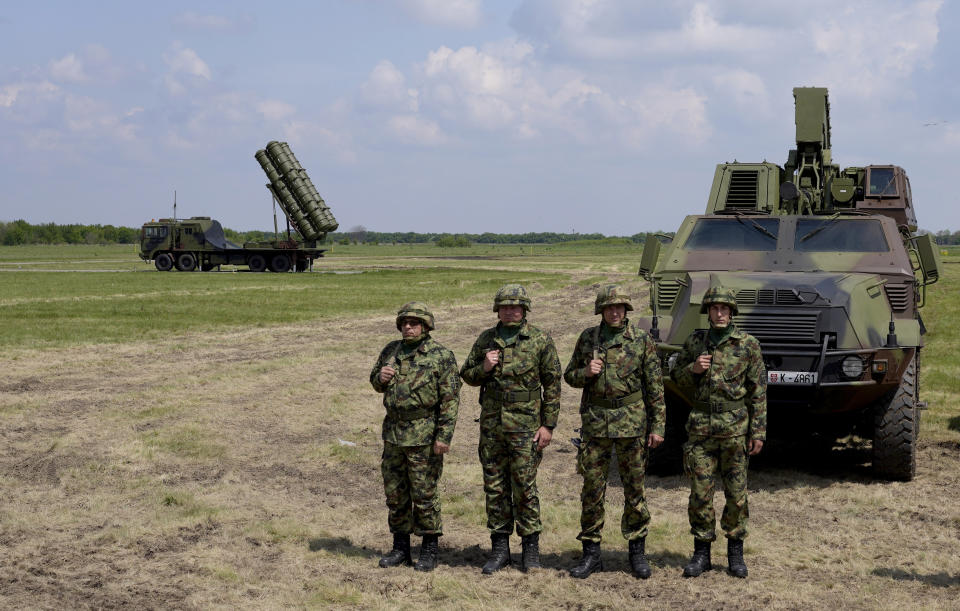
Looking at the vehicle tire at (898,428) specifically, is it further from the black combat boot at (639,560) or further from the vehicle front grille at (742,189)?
the vehicle front grille at (742,189)

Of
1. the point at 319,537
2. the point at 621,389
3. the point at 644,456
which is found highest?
the point at 621,389

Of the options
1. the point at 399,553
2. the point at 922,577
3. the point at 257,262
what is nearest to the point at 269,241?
the point at 257,262

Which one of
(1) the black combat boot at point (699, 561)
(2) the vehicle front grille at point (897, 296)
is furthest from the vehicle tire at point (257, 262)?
(1) the black combat boot at point (699, 561)

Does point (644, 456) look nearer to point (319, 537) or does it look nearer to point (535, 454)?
point (535, 454)

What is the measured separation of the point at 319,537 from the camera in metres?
6.58

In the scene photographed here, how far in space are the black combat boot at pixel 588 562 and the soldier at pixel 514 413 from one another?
0.86 feet

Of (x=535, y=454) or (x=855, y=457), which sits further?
(x=855, y=457)

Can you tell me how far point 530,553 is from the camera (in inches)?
230

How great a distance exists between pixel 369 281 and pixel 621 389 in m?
33.4

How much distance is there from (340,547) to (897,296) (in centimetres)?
501

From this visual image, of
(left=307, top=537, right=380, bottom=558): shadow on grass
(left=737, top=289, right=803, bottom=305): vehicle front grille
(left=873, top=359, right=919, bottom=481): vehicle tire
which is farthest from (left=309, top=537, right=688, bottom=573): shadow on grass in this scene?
(left=873, top=359, right=919, bottom=481): vehicle tire

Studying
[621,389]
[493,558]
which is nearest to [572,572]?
[493,558]

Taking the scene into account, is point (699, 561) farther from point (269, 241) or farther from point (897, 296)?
point (269, 241)

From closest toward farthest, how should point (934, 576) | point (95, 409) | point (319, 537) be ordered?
point (934, 576) < point (319, 537) < point (95, 409)
